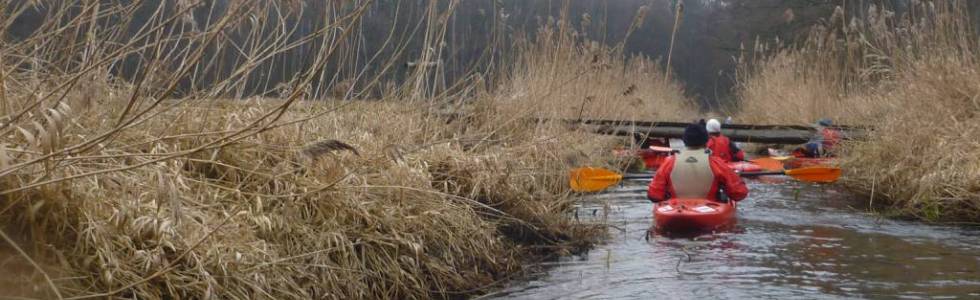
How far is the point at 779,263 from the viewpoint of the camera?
22.0 feet

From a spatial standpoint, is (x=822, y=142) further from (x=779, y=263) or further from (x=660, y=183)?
(x=779, y=263)

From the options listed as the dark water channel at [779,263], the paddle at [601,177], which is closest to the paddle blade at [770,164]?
the paddle at [601,177]

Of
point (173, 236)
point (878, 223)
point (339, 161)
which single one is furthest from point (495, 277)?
point (878, 223)

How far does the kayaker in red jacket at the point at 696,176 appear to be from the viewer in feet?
27.1

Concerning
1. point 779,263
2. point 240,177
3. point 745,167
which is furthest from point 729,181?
point 240,177

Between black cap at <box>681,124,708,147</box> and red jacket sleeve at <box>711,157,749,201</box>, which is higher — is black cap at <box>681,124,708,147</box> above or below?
above

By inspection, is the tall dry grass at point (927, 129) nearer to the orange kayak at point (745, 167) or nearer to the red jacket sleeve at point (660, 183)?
the orange kayak at point (745, 167)

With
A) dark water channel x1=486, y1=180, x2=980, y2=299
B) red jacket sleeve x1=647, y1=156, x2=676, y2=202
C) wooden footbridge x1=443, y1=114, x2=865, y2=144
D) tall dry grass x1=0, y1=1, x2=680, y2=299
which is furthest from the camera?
wooden footbridge x1=443, y1=114, x2=865, y2=144

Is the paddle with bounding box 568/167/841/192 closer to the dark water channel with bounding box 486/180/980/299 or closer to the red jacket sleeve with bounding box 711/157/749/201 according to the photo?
the dark water channel with bounding box 486/180/980/299

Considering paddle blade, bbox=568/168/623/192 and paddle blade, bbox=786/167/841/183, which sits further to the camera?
paddle blade, bbox=786/167/841/183

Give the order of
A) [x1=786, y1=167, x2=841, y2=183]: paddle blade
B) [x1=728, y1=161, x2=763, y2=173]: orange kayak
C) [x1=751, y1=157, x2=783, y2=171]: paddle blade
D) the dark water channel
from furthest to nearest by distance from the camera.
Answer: [x1=751, y1=157, x2=783, y2=171]: paddle blade
[x1=728, y1=161, x2=763, y2=173]: orange kayak
[x1=786, y1=167, x2=841, y2=183]: paddle blade
the dark water channel

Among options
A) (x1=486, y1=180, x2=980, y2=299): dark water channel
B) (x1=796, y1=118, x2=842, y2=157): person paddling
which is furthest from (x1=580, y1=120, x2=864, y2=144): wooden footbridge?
(x1=486, y1=180, x2=980, y2=299): dark water channel

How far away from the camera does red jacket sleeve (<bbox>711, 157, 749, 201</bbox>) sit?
821 centimetres

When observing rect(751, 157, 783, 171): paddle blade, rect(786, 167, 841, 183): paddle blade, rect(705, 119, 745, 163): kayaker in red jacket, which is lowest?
rect(751, 157, 783, 171): paddle blade
